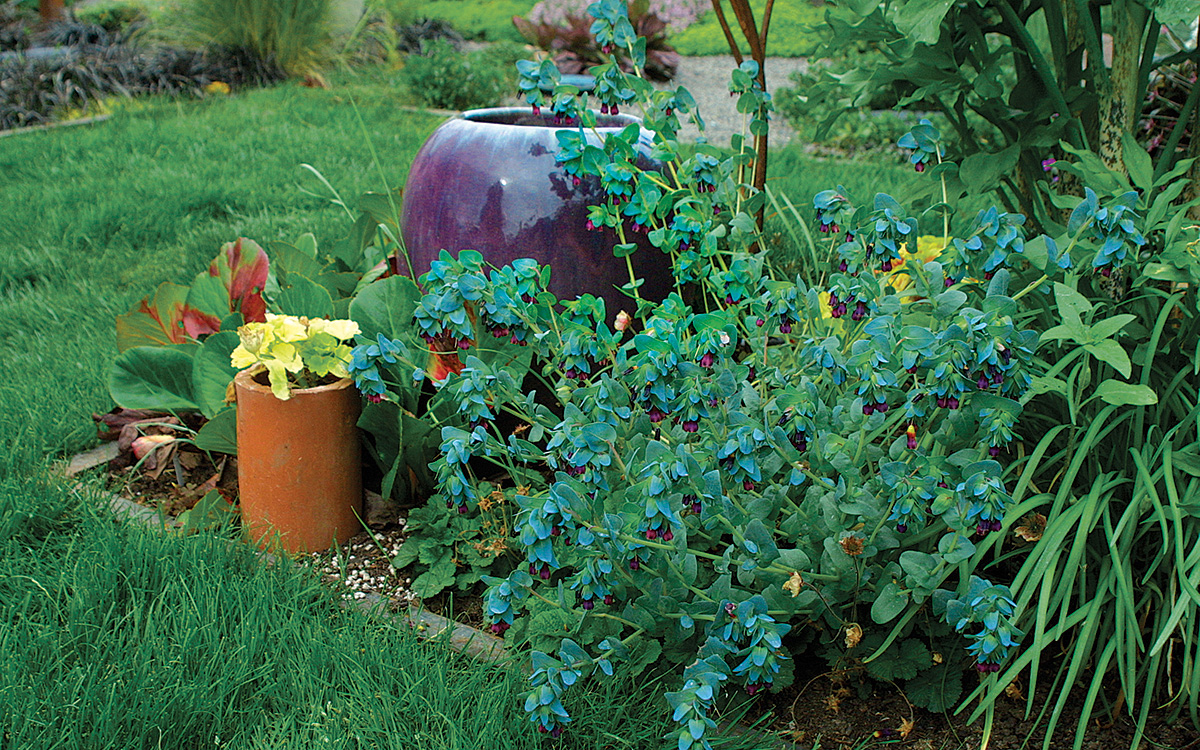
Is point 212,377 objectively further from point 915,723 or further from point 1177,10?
point 1177,10

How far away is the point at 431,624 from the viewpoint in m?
1.57

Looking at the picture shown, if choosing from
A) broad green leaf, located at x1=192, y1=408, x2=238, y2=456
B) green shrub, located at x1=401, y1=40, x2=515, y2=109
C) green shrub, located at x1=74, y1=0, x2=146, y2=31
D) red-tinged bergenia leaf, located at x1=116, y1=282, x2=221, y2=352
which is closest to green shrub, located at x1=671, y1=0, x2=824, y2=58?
green shrub, located at x1=401, y1=40, x2=515, y2=109

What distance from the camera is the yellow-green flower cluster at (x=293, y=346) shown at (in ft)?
5.57

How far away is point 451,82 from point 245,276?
438cm

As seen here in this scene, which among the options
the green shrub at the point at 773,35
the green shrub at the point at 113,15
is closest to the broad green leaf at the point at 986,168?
the green shrub at the point at 773,35

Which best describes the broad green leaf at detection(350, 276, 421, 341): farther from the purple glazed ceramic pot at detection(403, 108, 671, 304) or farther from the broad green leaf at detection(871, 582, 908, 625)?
the broad green leaf at detection(871, 582, 908, 625)

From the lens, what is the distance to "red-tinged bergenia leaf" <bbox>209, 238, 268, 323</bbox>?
2164 millimetres

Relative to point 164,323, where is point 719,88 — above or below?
below

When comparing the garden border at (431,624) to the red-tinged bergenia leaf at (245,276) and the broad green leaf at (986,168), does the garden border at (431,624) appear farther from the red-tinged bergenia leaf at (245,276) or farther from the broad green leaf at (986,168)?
the broad green leaf at (986,168)

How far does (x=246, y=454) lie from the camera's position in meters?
1.75

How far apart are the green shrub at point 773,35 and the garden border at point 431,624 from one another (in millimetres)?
8357

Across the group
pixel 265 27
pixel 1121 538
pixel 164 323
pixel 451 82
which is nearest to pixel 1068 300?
pixel 1121 538

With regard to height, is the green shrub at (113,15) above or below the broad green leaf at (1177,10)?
below

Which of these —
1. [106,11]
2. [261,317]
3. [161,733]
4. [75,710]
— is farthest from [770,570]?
[106,11]
